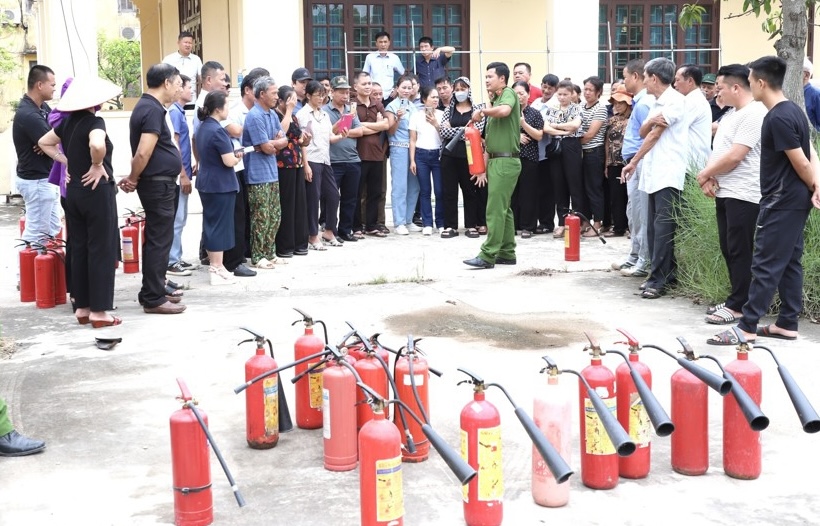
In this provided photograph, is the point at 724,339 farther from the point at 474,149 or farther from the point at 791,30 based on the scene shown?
the point at 474,149

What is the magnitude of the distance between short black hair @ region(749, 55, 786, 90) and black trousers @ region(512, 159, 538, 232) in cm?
582

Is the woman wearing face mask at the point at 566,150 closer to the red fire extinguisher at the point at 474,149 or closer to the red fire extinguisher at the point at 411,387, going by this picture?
the red fire extinguisher at the point at 474,149

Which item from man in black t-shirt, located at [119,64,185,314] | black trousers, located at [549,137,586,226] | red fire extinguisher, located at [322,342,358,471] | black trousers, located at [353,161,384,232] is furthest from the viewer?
black trousers, located at [353,161,384,232]

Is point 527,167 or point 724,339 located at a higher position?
point 527,167

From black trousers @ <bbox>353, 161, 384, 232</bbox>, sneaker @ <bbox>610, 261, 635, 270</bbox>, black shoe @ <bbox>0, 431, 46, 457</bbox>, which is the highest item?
black trousers @ <bbox>353, 161, 384, 232</bbox>

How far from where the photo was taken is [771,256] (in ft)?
23.0

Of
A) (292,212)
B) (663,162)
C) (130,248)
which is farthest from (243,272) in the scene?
(663,162)

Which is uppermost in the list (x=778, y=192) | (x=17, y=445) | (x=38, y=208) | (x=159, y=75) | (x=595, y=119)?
(x=159, y=75)

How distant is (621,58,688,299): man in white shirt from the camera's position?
345 inches

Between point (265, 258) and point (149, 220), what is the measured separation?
239cm

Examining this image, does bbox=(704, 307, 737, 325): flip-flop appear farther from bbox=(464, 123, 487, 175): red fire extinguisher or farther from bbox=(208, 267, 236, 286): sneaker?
bbox=(208, 267, 236, 286): sneaker

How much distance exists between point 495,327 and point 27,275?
4.20 m

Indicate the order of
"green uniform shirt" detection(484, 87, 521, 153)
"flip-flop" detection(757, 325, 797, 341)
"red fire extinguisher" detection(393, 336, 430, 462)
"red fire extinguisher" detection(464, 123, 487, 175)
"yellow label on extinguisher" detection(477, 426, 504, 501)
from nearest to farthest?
"yellow label on extinguisher" detection(477, 426, 504, 501) → "red fire extinguisher" detection(393, 336, 430, 462) → "flip-flop" detection(757, 325, 797, 341) → "green uniform shirt" detection(484, 87, 521, 153) → "red fire extinguisher" detection(464, 123, 487, 175)

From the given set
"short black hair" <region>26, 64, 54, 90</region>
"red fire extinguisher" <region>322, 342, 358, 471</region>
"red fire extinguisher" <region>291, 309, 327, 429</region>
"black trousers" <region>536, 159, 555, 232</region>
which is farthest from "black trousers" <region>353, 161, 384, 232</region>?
"red fire extinguisher" <region>322, 342, 358, 471</region>
